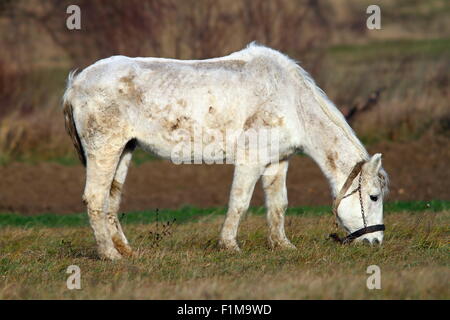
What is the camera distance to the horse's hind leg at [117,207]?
380 inches

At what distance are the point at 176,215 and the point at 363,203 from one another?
4542 millimetres

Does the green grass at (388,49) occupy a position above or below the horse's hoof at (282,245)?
above

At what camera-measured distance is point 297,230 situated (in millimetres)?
10719

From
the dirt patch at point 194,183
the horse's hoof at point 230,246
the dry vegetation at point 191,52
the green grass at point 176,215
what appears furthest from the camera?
the dry vegetation at point 191,52

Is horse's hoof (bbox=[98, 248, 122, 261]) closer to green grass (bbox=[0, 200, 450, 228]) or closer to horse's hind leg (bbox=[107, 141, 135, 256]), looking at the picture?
horse's hind leg (bbox=[107, 141, 135, 256])

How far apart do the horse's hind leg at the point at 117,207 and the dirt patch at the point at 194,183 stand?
510 centimetres

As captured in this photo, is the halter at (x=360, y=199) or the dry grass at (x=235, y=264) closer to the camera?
the dry grass at (x=235, y=264)

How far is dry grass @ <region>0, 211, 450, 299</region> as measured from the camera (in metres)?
7.20

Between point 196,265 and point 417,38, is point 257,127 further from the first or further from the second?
point 417,38

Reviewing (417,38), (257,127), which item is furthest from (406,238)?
(417,38)

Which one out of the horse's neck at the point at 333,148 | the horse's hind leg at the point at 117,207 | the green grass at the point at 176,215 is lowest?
the green grass at the point at 176,215
